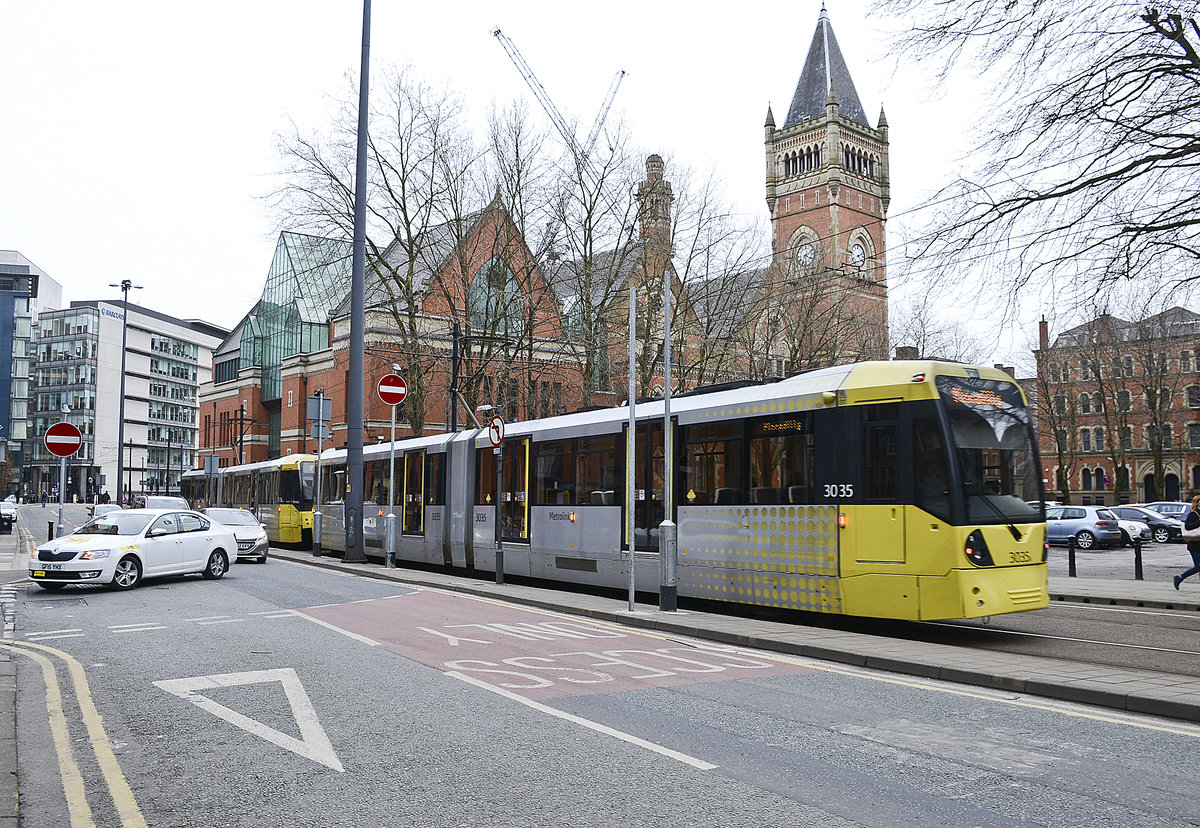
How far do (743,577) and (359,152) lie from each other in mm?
17329

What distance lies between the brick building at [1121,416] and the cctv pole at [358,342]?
29446 millimetres

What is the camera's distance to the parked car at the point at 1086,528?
3469 centimetres

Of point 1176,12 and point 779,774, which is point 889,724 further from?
point 1176,12

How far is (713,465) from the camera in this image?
1437cm

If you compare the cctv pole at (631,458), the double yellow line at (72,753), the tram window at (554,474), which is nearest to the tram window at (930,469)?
the cctv pole at (631,458)

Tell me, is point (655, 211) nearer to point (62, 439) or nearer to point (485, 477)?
point (485, 477)

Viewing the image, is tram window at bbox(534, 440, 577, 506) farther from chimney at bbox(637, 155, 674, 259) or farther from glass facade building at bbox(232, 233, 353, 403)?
glass facade building at bbox(232, 233, 353, 403)

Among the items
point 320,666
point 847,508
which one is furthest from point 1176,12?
point 320,666

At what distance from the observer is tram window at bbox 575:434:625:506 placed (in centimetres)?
1650

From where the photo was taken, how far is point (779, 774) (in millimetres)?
5773

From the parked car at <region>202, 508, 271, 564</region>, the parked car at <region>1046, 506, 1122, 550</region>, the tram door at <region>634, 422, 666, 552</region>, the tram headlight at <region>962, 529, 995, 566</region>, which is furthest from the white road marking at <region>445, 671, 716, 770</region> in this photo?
the parked car at <region>1046, 506, 1122, 550</region>

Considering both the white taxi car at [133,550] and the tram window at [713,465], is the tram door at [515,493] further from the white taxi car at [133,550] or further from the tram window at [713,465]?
the white taxi car at [133,550]

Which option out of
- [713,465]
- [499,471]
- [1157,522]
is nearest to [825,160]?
[1157,522]

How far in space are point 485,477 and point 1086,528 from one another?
82.1 feet
